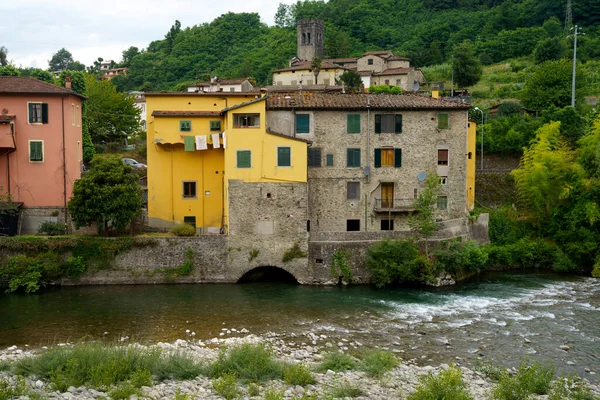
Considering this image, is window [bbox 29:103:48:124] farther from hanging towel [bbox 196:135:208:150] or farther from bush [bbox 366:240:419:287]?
bush [bbox 366:240:419:287]

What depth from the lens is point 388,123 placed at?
36.4m

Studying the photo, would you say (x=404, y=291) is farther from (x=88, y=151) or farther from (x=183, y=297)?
(x=88, y=151)

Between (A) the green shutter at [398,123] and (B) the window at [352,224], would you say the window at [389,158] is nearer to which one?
(A) the green shutter at [398,123]

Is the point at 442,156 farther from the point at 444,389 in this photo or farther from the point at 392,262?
the point at 444,389

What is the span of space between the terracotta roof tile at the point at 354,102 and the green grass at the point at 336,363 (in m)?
17.8

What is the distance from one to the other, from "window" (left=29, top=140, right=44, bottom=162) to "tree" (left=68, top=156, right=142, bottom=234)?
171 inches

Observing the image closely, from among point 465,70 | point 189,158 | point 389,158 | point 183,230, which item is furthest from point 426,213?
point 465,70

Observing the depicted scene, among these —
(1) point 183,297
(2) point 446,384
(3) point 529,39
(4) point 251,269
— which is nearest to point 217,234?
(4) point 251,269

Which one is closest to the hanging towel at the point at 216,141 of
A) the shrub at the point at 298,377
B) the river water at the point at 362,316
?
the river water at the point at 362,316

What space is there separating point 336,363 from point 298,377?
2123 millimetres

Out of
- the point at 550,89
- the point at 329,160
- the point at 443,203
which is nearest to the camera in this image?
the point at 329,160

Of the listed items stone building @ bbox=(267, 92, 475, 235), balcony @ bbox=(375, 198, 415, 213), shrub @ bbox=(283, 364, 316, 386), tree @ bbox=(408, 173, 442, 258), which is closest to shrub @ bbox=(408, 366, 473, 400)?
shrub @ bbox=(283, 364, 316, 386)

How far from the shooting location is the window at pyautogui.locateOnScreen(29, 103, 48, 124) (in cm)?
3572

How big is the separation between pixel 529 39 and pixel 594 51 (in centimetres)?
1384
